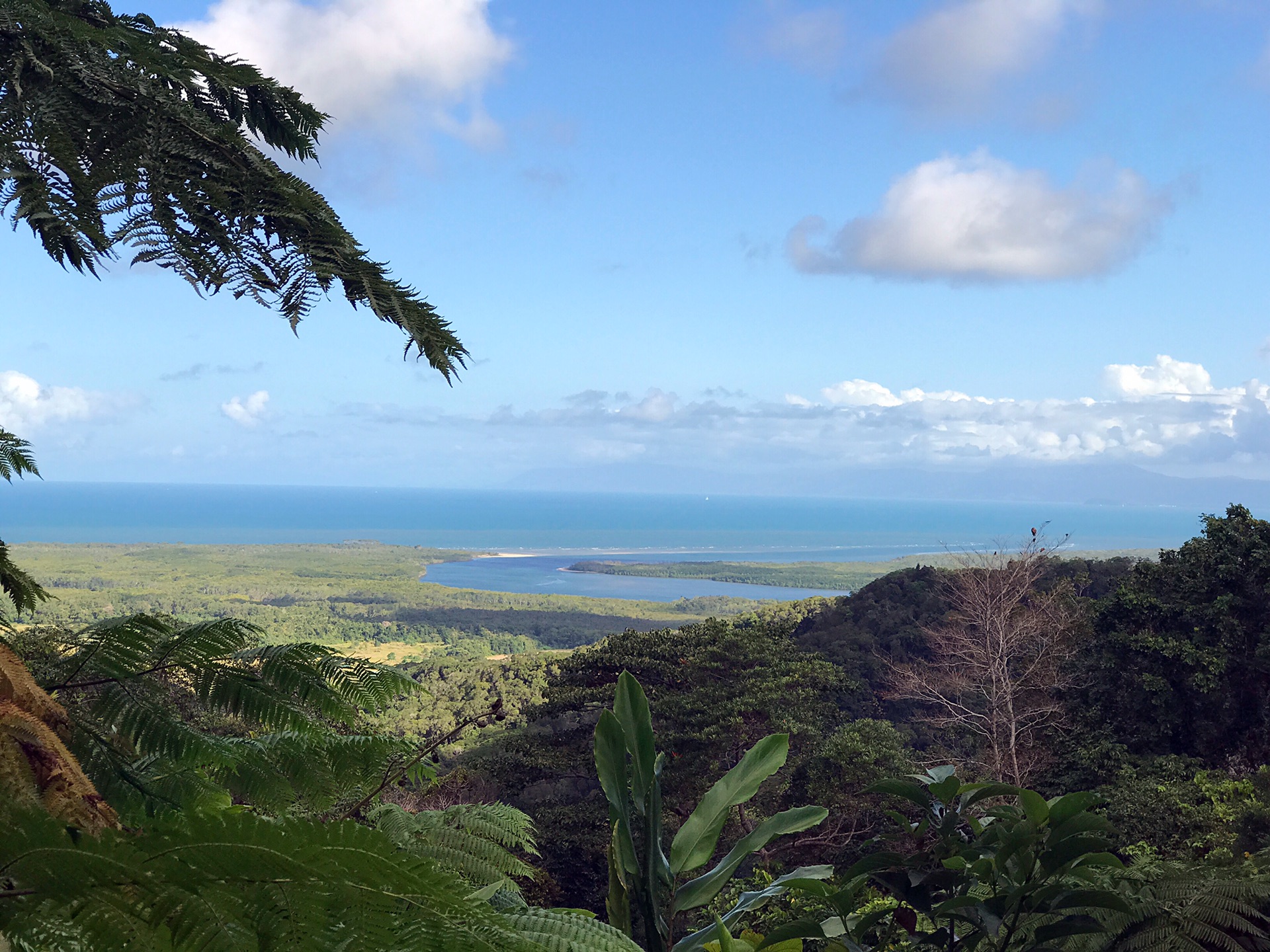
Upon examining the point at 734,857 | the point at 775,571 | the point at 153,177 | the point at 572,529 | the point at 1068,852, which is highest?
the point at 153,177

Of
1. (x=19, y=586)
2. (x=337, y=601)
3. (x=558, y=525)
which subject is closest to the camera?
(x=19, y=586)

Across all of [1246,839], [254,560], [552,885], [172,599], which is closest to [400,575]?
[254,560]

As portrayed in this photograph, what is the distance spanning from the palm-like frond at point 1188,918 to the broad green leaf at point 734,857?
0.85 meters

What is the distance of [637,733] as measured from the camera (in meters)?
2.29

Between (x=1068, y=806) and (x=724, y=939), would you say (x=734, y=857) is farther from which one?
(x=1068, y=806)

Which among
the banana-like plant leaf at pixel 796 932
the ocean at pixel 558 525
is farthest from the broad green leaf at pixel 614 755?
the ocean at pixel 558 525

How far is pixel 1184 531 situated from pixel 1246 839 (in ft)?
319

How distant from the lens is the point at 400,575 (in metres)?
53.6

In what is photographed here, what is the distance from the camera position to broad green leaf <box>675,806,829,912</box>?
2209 mm

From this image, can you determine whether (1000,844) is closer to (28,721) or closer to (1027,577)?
(28,721)

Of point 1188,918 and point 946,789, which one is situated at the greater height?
point 946,789

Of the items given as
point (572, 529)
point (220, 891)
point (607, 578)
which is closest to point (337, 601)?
point (607, 578)

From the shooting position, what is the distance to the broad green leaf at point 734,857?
2.21 meters

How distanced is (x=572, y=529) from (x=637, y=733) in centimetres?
11245
